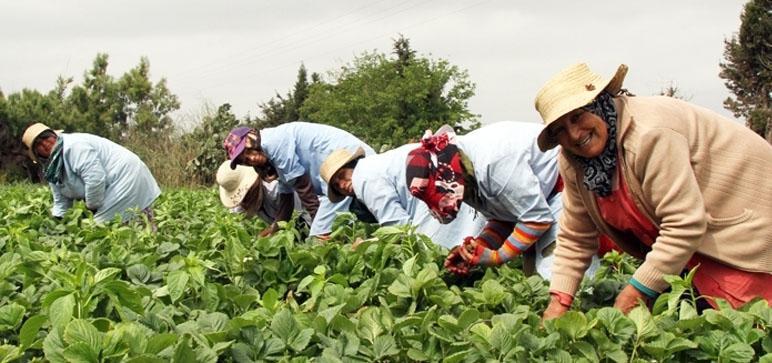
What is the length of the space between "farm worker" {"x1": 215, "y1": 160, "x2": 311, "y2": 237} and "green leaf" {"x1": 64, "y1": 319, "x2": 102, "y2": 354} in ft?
15.4

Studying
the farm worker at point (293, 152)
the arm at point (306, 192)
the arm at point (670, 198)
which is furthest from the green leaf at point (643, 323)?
the arm at point (306, 192)

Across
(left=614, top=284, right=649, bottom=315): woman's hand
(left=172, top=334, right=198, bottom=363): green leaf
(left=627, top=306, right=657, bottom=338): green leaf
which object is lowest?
(left=614, top=284, right=649, bottom=315): woman's hand

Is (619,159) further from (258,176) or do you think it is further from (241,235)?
(258,176)

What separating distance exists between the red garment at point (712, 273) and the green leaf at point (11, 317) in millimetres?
1757

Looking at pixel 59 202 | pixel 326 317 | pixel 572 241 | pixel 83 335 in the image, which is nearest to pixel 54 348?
pixel 83 335

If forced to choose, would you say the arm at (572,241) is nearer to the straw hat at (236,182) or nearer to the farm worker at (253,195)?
the farm worker at (253,195)

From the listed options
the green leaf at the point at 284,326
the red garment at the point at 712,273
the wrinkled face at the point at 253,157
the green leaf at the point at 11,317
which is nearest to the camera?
the green leaf at the point at 284,326

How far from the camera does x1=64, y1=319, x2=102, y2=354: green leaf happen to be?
2.01 m

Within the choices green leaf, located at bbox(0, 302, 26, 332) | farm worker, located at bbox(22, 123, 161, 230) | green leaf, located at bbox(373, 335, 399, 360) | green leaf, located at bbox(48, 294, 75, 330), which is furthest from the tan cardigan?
farm worker, located at bbox(22, 123, 161, 230)

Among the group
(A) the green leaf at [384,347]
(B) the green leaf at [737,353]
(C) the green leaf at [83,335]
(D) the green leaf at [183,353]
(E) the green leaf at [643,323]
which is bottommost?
(B) the green leaf at [737,353]

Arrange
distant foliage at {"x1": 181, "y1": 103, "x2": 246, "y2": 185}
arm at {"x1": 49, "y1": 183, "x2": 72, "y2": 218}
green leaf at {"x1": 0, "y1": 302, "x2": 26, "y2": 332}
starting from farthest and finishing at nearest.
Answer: distant foliage at {"x1": 181, "y1": 103, "x2": 246, "y2": 185} < arm at {"x1": 49, "y1": 183, "x2": 72, "y2": 218} < green leaf at {"x1": 0, "y1": 302, "x2": 26, "y2": 332}

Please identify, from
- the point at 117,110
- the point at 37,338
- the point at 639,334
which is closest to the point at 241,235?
the point at 37,338

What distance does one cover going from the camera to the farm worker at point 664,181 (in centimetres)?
268

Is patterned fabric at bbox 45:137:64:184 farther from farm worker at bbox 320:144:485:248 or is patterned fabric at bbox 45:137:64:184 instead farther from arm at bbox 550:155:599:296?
arm at bbox 550:155:599:296
